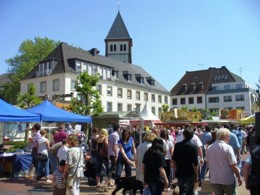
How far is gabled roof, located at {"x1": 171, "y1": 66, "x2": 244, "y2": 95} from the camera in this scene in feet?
224

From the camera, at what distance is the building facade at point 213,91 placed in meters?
64.7

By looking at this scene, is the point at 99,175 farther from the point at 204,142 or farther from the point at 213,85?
the point at 213,85

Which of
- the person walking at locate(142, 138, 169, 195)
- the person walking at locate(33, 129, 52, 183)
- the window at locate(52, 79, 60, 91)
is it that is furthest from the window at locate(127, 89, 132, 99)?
the person walking at locate(142, 138, 169, 195)

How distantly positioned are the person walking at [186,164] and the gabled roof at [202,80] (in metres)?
63.9

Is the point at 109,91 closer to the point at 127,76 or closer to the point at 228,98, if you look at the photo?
the point at 127,76

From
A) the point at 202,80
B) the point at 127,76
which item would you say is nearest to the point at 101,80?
the point at 127,76

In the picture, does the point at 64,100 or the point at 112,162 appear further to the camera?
the point at 64,100

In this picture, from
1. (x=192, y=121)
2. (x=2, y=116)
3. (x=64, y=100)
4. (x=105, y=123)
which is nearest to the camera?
(x=2, y=116)

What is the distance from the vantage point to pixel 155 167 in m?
5.66

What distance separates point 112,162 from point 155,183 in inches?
149

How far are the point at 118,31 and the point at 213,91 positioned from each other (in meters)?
28.1

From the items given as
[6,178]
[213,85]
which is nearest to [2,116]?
[6,178]

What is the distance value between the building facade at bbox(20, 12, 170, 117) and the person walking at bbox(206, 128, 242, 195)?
33.2 meters

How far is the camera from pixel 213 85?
226 ft
